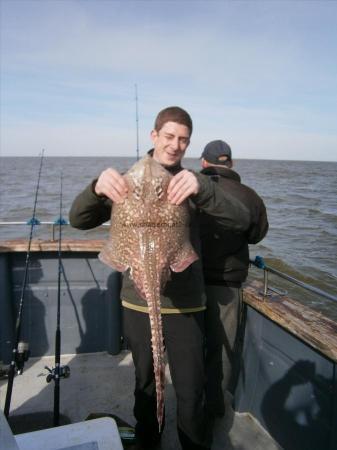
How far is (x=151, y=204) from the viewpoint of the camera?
216 centimetres

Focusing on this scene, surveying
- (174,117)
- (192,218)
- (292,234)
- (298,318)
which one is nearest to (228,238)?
(192,218)

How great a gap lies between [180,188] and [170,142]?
67cm

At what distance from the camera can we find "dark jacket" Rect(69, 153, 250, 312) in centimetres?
236

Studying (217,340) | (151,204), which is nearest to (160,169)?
(151,204)

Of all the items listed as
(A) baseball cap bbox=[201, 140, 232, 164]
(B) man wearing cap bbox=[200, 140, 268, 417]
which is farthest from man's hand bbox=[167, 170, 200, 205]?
(A) baseball cap bbox=[201, 140, 232, 164]

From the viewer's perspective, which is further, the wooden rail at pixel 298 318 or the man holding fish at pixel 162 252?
the wooden rail at pixel 298 318

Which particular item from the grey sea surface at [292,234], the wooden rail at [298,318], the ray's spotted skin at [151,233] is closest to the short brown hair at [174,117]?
the ray's spotted skin at [151,233]

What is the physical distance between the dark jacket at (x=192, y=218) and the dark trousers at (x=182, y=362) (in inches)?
4.7

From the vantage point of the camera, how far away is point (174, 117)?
2688 mm

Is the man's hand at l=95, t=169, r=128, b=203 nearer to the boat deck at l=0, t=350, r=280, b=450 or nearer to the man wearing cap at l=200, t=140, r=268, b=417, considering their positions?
the man wearing cap at l=200, t=140, r=268, b=417

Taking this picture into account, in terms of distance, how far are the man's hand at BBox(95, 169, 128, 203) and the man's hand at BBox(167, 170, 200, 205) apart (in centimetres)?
27

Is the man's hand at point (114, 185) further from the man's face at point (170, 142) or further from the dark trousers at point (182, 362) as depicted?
the dark trousers at point (182, 362)

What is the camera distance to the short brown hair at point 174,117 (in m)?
2.69

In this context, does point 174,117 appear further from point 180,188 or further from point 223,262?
point 223,262
